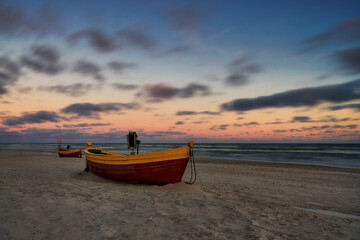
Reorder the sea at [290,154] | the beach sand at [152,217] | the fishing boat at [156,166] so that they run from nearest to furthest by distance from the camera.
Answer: the beach sand at [152,217]
the fishing boat at [156,166]
the sea at [290,154]

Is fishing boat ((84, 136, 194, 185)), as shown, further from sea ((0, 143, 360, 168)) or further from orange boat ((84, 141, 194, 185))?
sea ((0, 143, 360, 168))

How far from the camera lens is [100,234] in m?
4.28

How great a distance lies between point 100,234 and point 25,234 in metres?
1.37

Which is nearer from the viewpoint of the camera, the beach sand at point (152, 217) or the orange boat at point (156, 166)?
the beach sand at point (152, 217)

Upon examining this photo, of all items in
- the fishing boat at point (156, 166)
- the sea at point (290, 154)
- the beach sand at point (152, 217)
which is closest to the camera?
the beach sand at point (152, 217)

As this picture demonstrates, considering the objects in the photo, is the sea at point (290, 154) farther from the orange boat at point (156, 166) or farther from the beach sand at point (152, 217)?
the beach sand at point (152, 217)

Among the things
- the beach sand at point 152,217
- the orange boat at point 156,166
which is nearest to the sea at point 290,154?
the orange boat at point 156,166

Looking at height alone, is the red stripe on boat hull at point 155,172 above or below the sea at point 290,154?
above

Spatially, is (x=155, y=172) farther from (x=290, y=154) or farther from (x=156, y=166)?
(x=290, y=154)

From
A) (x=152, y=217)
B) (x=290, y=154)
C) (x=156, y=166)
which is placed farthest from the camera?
(x=290, y=154)

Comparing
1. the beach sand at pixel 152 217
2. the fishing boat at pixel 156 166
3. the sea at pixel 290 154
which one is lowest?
the sea at pixel 290 154

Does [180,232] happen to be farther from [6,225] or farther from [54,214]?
[6,225]

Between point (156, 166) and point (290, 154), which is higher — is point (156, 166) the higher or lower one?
the higher one

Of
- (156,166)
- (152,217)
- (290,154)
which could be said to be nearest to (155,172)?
(156,166)
